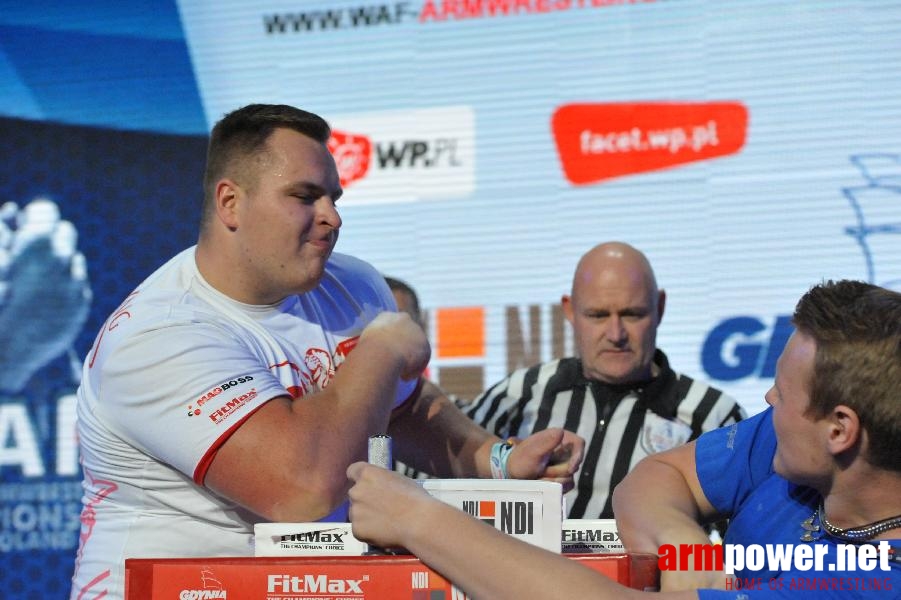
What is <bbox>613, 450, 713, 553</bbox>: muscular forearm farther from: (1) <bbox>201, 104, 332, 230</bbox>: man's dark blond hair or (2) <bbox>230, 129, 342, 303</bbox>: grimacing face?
(1) <bbox>201, 104, 332, 230</bbox>: man's dark blond hair

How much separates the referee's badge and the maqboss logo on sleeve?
167 centimetres

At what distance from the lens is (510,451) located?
194 cm

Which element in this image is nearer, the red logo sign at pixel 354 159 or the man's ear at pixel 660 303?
the man's ear at pixel 660 303

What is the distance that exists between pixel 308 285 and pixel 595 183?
2605 mm

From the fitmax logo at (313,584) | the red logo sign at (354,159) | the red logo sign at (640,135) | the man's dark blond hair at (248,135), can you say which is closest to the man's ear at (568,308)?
the red logo sign at (640,135)

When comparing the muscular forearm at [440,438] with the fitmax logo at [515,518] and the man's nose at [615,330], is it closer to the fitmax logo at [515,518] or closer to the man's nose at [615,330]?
the fitmax logo at [515,518]

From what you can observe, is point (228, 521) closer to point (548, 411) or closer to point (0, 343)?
point (548, 411)

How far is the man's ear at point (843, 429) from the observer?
1514 mm

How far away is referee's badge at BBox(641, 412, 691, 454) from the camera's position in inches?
131

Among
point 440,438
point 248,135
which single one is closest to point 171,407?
point 248,135

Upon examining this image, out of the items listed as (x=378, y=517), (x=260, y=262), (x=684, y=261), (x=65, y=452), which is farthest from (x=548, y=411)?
(x=65, y=452)

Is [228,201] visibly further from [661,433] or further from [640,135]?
[640,135]

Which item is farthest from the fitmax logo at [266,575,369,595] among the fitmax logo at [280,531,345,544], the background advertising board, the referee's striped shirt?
the background advertising board

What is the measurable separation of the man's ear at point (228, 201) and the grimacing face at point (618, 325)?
168 centimetres
